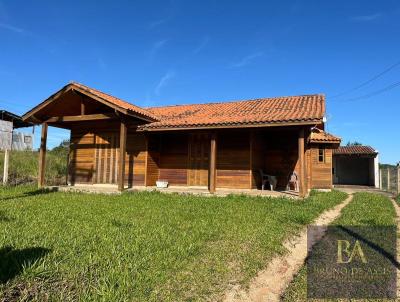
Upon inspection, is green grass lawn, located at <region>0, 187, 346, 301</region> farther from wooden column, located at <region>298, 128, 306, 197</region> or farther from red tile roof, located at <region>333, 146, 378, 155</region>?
red tile roof, located at <region>333, 146, 378, 155</region>

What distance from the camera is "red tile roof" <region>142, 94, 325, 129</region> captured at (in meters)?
11.4

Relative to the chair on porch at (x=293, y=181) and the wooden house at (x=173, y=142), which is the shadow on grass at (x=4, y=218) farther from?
the chair on porch at (x=293, y=181)

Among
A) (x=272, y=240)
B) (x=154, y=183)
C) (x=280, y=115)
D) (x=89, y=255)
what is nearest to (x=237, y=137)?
(x=280, y=115)

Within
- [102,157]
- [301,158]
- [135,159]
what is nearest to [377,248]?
[301,158]

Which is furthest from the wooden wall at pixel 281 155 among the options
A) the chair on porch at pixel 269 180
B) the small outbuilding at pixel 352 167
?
the small outbuilding at pixel 352 167

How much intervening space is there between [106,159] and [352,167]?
988 inches

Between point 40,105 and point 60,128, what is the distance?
2.83 metres

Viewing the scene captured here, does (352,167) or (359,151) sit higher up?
(359,151)

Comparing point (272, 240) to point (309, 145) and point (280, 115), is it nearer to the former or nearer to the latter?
point (280, 115)

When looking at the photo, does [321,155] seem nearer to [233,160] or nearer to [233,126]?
[233,160]

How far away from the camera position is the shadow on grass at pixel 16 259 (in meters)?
3.80

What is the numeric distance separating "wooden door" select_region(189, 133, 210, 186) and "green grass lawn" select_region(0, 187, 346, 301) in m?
4.94

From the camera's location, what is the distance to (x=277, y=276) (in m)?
4.81

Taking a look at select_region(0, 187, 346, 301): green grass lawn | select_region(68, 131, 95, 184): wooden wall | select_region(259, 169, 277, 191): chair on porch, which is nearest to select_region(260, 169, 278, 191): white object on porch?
select_region(259, 169, 277, 191): chair on porch
